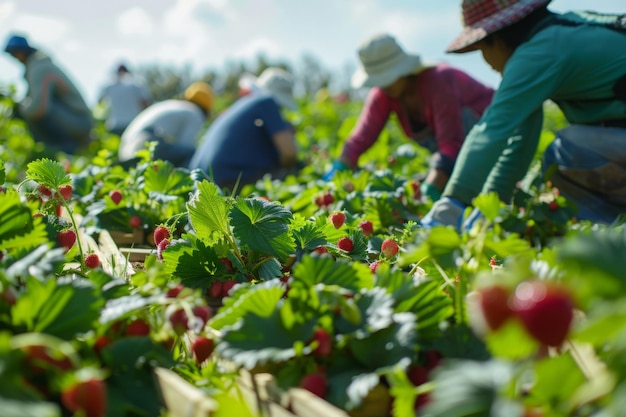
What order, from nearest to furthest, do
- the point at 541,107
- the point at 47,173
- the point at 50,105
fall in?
the point at 47,173
the point at 541,107
the point at 50,105

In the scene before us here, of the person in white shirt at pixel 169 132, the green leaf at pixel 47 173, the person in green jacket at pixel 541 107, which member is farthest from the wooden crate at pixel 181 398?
the person in white shirt at pixel 169 132

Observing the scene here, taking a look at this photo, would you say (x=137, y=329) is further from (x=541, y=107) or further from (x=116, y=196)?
(x=541, y=107)

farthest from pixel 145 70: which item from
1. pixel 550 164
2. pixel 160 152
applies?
pixel 550 164

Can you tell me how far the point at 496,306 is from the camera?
0.70m

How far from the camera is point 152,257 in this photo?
130 cm

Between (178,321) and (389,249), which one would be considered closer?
(178,321)

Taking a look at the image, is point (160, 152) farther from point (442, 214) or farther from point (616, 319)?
point (616, 319)

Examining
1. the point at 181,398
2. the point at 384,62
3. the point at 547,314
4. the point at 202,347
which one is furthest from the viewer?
the point at 384,62

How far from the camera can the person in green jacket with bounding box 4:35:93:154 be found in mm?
7621

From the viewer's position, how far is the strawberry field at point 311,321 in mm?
708

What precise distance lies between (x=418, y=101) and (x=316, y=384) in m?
3.12

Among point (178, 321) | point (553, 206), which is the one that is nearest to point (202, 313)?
point (178, 321)

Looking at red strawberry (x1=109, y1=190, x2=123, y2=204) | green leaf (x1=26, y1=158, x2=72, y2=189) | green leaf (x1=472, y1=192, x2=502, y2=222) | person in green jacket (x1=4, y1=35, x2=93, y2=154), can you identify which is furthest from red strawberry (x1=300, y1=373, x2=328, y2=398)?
person in green jacket (x1=4, y1=35, x2=93, y2=154)

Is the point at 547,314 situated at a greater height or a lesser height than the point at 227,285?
greater
